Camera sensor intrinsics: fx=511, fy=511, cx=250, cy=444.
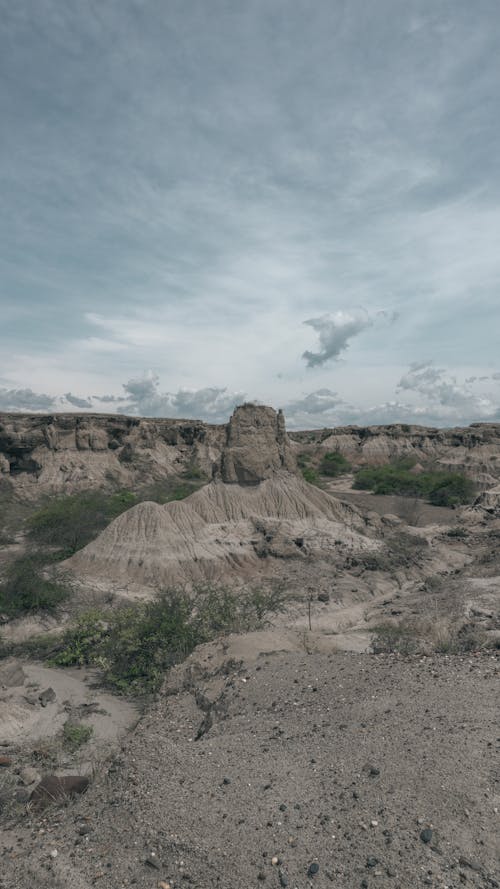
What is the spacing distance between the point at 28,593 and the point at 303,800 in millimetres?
13212

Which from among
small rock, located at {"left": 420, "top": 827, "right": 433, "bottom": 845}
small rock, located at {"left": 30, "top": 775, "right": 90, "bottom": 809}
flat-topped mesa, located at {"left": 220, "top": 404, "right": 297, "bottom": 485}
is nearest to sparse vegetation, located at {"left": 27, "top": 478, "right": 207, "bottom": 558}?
flat-topped mesa, located at {"left": 220, "top": 404, "right": 297, "bottom": 485}

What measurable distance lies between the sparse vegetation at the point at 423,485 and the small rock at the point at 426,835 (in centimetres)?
3801

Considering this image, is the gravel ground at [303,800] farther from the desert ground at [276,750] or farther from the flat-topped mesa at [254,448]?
the flat-topped mesa at [254,448]

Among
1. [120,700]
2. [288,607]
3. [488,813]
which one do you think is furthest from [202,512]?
[488,813]

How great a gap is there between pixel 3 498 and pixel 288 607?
2614 centimetres

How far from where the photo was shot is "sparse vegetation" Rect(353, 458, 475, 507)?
41812mm

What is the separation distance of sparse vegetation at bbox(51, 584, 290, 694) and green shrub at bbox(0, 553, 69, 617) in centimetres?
214

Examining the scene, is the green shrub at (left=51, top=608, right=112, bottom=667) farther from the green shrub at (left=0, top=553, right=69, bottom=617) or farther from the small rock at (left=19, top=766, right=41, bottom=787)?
the small rock at (left=19, top=766, right=41, bottom=787)

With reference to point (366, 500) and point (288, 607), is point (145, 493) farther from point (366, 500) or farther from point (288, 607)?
point (288, 607)

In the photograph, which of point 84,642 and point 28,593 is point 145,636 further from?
point 28,593

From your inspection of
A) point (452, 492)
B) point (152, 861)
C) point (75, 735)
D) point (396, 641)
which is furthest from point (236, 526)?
point (452, 492)

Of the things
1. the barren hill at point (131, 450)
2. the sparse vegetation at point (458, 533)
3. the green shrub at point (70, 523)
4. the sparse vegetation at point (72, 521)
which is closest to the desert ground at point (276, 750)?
the sparse vegetation at point (72, 521)

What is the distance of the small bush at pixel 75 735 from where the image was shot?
8.35 metres

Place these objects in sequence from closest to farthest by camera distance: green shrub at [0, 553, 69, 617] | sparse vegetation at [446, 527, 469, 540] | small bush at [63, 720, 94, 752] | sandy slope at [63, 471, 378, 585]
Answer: small bush at [63, 720, 94, 752] < green shrub at [0, 553, 69, 617] < sandy slope at [63, 471, 378, 585] < sparse vegetation at [446, 527, 469, 540]
